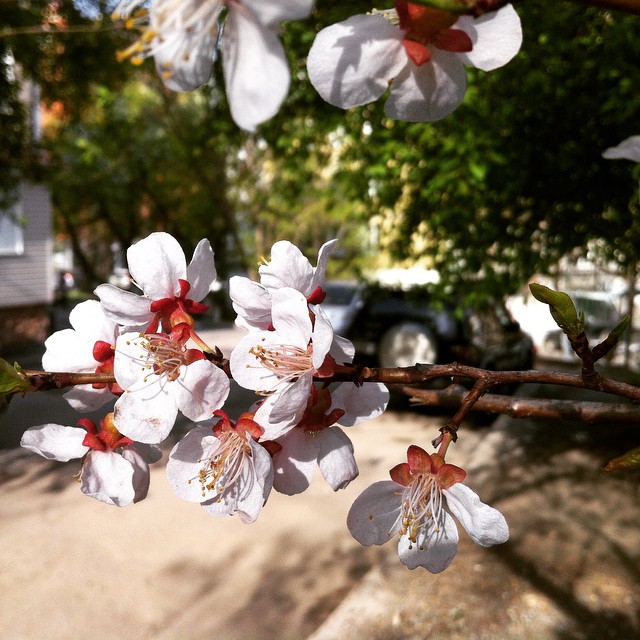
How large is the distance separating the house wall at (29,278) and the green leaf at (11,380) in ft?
35.6

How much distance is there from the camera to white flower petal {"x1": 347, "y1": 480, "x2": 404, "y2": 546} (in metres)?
0.79

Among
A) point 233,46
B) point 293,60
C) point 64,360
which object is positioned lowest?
point 64,360

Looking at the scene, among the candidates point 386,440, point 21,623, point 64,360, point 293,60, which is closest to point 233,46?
point 64,360

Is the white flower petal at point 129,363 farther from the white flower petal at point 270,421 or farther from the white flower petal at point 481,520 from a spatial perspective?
the white flower petal at point 481,520

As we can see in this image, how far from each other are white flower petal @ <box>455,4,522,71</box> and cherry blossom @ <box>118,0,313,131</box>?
0.20 m

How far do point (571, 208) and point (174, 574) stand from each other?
3.68 meters

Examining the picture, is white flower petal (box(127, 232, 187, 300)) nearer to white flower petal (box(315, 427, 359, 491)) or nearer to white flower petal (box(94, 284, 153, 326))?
white flower petal (box(94, 284, 153, 326))

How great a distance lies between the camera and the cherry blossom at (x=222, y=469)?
29.0 inches

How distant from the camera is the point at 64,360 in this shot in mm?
879

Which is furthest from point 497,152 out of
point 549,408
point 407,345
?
point 407,345

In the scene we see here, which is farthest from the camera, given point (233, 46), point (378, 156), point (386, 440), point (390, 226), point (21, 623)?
point (386, 440)

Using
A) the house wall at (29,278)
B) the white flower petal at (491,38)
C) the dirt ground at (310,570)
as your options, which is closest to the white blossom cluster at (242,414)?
the white flower petal at (491,38)

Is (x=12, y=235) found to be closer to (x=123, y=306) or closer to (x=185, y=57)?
(x=123, y=306)

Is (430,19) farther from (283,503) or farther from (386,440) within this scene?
(386,440)
